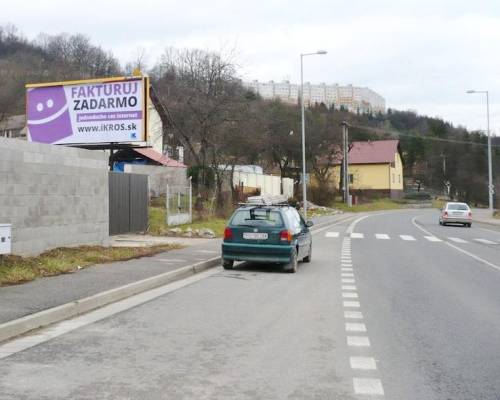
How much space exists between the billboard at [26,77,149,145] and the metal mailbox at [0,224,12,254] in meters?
10.4

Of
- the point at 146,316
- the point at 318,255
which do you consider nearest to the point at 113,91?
the point at 318,255

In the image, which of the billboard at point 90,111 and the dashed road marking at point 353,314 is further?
the billboard at point 90,111

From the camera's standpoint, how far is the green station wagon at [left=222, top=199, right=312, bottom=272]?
13.1 metres

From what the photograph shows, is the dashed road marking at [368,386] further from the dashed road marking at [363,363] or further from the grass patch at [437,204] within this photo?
the grass patch at [437,204]

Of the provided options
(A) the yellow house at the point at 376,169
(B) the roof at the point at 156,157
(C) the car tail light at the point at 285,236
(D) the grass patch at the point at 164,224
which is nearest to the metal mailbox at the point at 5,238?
(C) the car tail light at the point at 285,236

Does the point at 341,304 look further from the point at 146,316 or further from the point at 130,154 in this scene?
the point at 130,154

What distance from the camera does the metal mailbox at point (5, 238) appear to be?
11117 mm

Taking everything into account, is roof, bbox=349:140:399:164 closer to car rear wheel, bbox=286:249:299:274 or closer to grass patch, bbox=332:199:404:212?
grass patch, bbox=332:199:404:212

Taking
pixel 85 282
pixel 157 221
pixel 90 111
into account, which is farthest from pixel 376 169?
pixel 85 282

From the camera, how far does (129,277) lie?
11117mm

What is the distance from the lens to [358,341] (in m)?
6.72

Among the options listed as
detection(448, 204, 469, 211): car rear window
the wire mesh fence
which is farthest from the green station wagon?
detection(448, 204, 469, 211): car rear window

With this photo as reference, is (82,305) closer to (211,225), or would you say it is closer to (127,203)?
(127,203)

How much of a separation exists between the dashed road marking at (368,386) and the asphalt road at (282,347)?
1 centimetres
